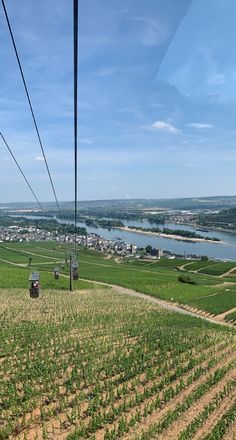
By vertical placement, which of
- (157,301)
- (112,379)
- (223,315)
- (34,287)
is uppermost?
(34,287)

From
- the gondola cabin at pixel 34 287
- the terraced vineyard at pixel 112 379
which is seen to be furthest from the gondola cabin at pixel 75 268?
the terraced vineyard at pixel 112 379

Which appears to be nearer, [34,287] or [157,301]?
[34,287]

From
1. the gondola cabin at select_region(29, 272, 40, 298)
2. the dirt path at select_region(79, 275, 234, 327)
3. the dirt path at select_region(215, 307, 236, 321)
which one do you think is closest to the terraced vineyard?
the gondola cabin at select_region(29, 272, 40, 298)

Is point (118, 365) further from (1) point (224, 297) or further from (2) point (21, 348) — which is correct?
(1) point (224, 297)

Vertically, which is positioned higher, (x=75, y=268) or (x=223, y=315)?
(x=75, y=268)

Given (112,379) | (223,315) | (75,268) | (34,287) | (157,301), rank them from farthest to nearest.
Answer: (157,301), (75,268), (223,315), (34,287), (112,379)

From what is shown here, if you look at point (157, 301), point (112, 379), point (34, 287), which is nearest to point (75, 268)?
point (34, 287)

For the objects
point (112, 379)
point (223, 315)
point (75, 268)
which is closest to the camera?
point (112, 379)

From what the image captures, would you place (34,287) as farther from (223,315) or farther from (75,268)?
(223,315)

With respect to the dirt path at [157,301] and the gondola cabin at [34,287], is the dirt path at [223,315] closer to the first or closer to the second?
the dirt path at [157,301]
